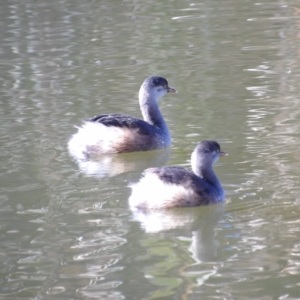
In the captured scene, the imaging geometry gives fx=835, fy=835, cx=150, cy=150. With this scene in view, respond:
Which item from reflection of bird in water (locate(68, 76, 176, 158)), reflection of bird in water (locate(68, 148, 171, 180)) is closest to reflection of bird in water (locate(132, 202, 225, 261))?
reflection of bird in water (locate(68, 148, 171, 180))

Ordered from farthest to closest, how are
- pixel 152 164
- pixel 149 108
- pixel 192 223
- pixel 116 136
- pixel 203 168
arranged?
pixel 149 108
pixel 116 136
pixel 152 164
pixel 203 168
pixel 192 223

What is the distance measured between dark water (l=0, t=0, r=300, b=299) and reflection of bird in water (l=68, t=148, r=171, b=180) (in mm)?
24

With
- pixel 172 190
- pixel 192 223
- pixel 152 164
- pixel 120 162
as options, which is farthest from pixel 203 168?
pixel 120 162

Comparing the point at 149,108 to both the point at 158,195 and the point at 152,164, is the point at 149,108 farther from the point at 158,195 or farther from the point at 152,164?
the point at 158,195

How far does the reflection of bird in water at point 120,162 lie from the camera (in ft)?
25.1

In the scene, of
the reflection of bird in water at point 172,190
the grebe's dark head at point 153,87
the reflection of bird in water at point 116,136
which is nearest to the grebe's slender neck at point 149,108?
the grebe's dark head at point 153,87

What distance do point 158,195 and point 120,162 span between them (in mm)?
1882

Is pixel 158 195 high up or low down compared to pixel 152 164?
up

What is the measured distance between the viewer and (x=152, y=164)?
8.12m

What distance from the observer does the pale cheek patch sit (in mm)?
6285

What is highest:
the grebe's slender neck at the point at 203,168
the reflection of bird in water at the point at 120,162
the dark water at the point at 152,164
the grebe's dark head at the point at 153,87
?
the grebe's dark head at the point at 153,87

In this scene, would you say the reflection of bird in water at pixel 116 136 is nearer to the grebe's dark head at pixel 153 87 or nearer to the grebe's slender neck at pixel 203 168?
the grebe's dark head at pixel 153 87

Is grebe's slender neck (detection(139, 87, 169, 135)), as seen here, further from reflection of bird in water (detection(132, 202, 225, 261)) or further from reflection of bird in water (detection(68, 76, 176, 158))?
reflection of bird in water (detection(132, 202, 225, 261))

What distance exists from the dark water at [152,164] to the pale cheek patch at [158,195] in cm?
10
